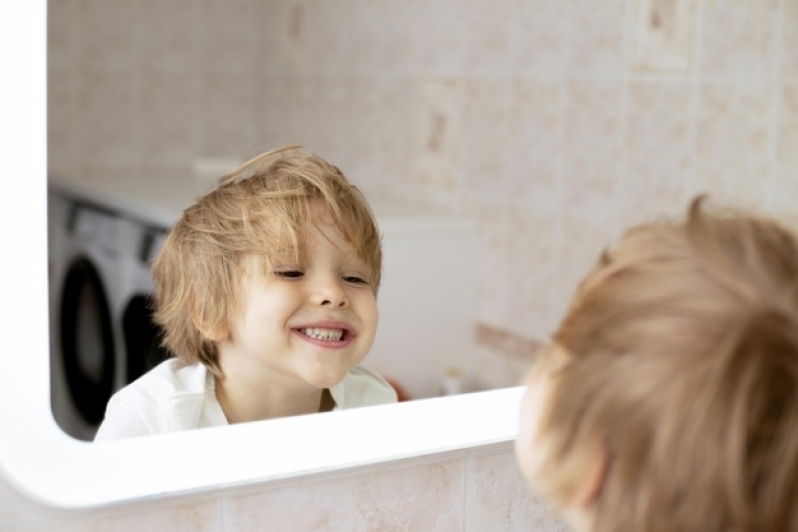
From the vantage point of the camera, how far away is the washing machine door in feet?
5.58

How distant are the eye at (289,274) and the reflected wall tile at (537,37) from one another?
4.06ft

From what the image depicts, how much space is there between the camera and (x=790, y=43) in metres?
1.64

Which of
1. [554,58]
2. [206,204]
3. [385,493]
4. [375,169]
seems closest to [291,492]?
[385,493]

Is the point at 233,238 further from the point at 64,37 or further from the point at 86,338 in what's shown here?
the point at 64,37

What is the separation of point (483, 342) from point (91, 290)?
0.97m

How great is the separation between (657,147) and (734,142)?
0.51ft

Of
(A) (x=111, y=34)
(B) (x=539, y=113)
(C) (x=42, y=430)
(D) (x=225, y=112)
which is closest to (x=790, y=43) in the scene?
(B) (x=539, y=113)

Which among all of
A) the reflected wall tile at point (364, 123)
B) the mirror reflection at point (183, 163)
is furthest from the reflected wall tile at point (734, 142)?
the reflected wall tile at point (364, 123)

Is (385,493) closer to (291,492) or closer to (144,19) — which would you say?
(291,492)

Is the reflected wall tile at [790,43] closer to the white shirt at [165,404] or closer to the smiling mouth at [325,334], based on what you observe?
the smiling mouth at [325,334]

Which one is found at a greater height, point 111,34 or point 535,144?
point 111,34

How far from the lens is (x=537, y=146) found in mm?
2102

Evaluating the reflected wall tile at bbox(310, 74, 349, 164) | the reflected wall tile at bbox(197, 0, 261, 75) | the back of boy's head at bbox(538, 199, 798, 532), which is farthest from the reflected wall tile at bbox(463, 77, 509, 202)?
the back of boy's head at bbox(538, 199, 798, 532)

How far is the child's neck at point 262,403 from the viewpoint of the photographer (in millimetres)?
953
